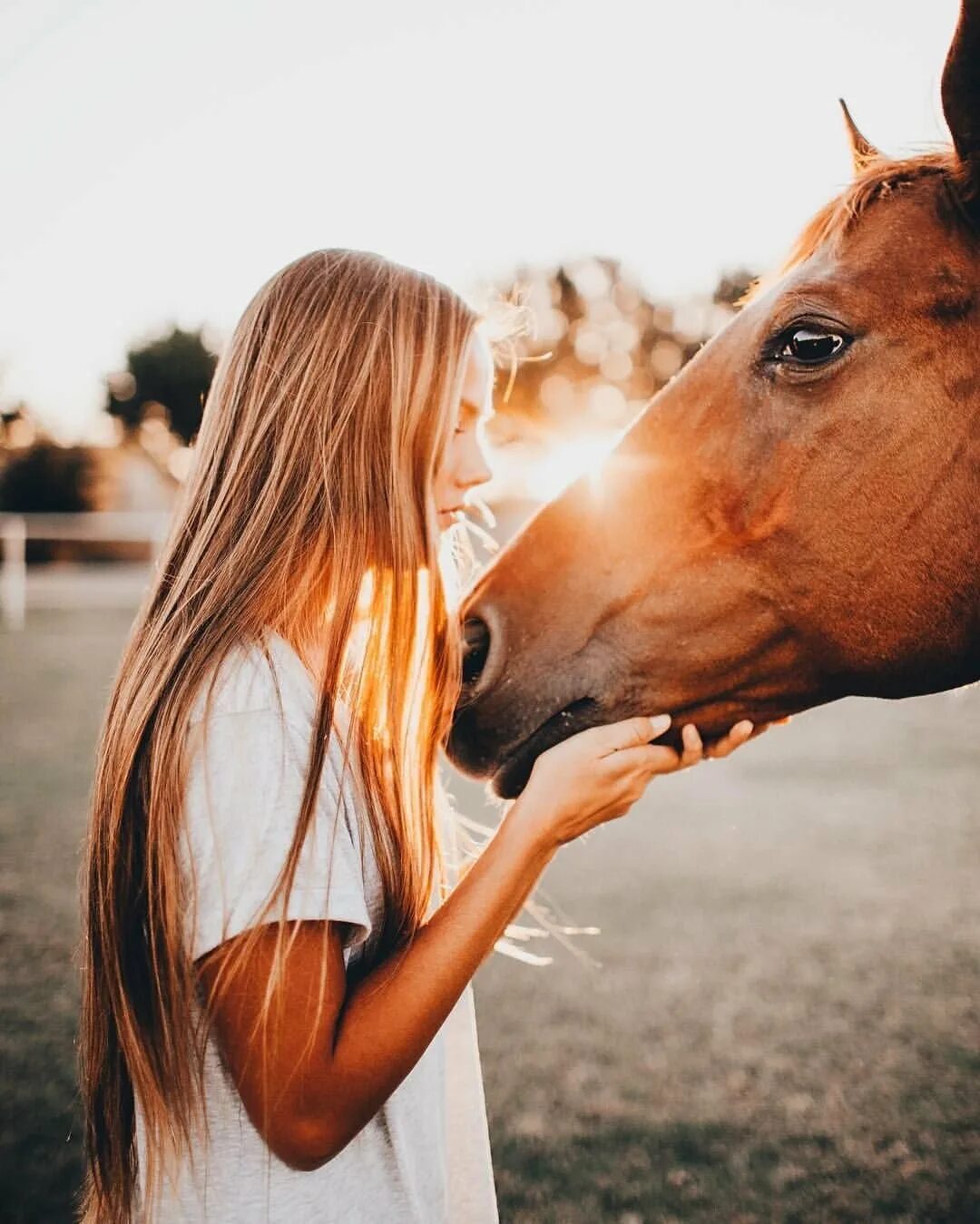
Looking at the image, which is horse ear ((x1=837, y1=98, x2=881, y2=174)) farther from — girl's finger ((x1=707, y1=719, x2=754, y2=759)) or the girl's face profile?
girl's finger ((x1=707, y1=719, x2=754, y2=759))

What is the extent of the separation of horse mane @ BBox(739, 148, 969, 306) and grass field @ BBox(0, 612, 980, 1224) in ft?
9.59

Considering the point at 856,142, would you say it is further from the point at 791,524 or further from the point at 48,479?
the point at 48,479

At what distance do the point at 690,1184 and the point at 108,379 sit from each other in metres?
52.5

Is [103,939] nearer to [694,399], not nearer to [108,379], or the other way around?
[694,399]

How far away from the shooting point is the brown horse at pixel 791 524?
1.92m

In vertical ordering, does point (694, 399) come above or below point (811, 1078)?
above

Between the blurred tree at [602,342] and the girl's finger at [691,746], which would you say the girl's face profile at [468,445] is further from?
the blurred tree at [602,342]

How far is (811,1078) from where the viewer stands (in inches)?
156

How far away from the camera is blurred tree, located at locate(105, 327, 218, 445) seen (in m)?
48.9

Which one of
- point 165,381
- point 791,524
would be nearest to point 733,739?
point 791,524

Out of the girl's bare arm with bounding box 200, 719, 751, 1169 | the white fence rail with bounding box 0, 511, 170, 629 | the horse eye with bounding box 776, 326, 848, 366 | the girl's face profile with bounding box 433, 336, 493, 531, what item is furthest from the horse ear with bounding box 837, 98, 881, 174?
the white fence rail with bounding box 0, 511, 170, 629

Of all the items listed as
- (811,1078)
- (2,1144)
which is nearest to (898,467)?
(811,1078)

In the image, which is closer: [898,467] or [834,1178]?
[898,467]

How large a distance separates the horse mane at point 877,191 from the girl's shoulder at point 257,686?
139cm
